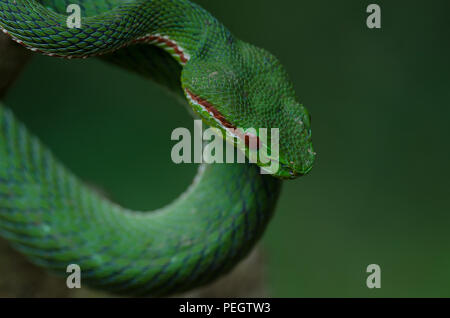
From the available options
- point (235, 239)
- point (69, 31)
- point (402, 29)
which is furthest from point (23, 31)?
point (402, 29)

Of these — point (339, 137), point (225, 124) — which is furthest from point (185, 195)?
point (339, 137)

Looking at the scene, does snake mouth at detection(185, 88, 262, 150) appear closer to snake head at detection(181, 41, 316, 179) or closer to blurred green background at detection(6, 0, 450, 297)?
snake head at detection(181, 41, 316, 179)

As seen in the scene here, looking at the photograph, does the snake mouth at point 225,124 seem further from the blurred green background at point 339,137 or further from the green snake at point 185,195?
the blurred green background at point 339,137

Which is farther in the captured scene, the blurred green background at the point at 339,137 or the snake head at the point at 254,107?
the blurred green background at the point at 339,137

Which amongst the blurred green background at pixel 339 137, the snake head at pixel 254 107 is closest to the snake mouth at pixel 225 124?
the snake head at pixel 254 107

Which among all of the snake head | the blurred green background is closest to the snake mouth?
the snake head

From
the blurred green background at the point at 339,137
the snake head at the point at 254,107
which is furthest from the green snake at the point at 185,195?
the blurred green background at the point at 339,137

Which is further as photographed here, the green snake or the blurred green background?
the blurred green background

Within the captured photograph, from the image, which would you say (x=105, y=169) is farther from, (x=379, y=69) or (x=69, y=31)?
(x=69, y=31)
